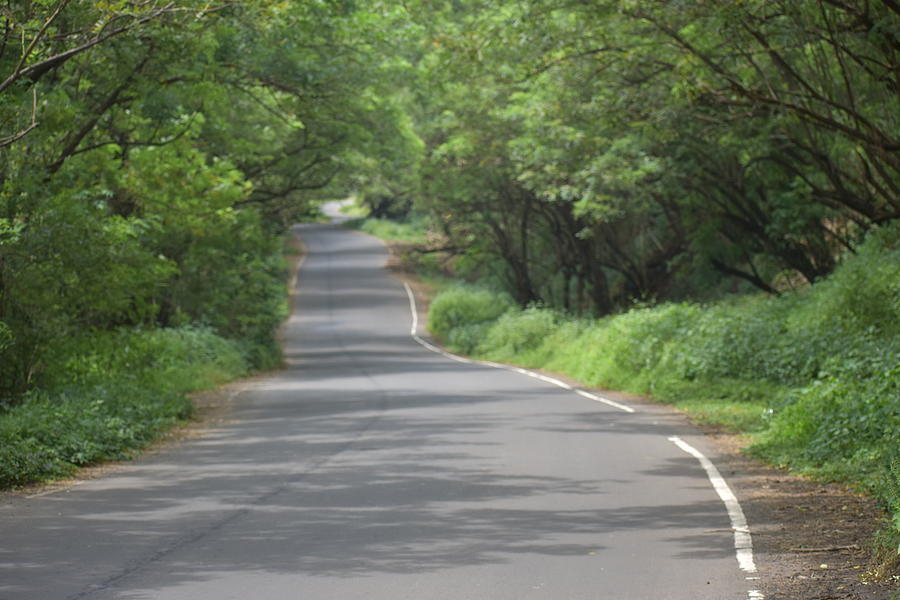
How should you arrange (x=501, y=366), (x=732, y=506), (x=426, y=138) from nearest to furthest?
(x=732, y=506) → (x=501, y=366) → (x=426, y=138)

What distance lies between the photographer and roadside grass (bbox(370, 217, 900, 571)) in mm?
13516

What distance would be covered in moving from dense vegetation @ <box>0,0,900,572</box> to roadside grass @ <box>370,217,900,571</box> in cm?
7

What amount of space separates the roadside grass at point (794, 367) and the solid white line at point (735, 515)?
83 cm

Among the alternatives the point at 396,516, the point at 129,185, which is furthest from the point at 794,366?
the point at 129,185

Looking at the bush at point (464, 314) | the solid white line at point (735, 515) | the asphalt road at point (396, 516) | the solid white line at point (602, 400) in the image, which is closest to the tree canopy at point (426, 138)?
the asphalt road at point (396, 516)

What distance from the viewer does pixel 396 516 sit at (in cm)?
1050

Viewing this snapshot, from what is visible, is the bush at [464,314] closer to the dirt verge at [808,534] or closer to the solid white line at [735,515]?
the solid white line at [735,515]

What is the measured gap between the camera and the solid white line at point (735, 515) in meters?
8.68

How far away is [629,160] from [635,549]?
21041 mm

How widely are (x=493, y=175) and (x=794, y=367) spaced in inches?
887

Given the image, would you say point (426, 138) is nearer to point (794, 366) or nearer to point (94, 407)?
point (794, 366)

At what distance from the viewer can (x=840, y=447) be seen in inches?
541

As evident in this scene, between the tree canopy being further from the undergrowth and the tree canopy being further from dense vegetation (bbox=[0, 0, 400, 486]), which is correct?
the undergrowth

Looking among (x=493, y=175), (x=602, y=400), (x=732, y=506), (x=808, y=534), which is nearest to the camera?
(x=808, y=534)
